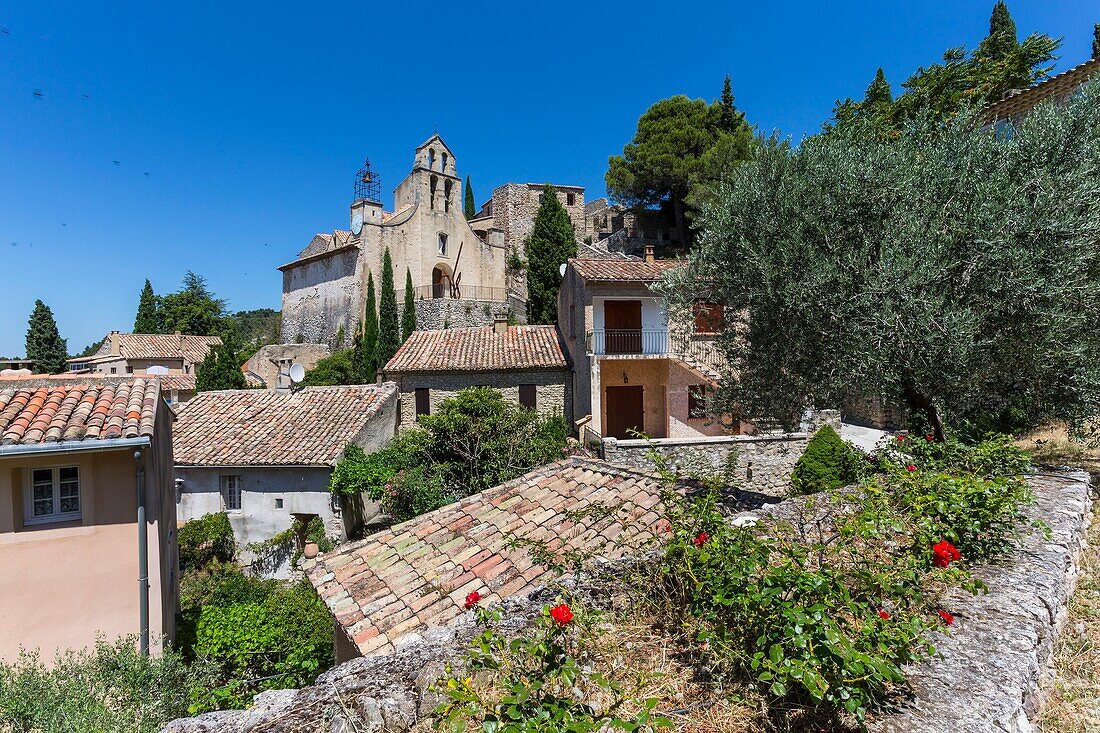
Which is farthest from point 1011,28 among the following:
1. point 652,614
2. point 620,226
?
point 652,614

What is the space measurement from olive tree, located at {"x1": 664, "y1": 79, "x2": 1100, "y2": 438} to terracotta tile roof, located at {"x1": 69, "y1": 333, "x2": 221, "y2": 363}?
139 feet

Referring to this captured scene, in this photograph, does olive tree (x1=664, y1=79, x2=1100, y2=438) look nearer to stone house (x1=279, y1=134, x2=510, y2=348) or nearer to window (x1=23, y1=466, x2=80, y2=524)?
window (x1=23, y1=466, x2=80, y2=524)

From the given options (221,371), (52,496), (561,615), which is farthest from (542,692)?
(221,371)

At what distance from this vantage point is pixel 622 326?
20.4m

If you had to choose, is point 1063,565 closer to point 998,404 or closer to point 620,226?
point 998,404

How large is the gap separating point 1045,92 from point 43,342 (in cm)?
6591

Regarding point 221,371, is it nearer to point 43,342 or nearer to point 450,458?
point 450,458

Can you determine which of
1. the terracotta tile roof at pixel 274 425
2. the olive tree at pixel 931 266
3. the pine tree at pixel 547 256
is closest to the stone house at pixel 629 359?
the terracotta tile roof at pixel 274 425

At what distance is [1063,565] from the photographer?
12.9ft

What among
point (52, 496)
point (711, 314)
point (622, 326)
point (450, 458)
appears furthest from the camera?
point (622, 326)

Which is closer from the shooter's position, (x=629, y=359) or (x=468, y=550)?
(x=468, y=550)

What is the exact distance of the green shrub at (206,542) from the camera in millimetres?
15758

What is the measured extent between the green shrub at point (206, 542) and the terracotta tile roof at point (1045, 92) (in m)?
21.8

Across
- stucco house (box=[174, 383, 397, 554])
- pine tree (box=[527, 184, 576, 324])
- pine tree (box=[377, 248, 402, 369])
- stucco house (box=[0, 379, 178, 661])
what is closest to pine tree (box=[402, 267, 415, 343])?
pine tree (box=[377, 248, 402, 369])
